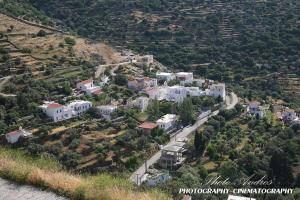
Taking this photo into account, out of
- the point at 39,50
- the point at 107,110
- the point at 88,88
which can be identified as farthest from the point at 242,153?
the point at 39,50

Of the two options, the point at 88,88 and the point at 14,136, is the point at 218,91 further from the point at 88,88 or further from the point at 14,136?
the point at 14,136

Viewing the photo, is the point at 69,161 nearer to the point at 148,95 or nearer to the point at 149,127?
the point at 149,127

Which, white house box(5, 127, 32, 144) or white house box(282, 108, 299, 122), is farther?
white house box(282, 108, 299, 122)

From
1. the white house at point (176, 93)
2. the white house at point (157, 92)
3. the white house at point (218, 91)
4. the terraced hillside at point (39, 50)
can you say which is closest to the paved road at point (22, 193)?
the white house at point (157, 92)

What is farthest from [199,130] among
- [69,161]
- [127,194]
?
[127,194]

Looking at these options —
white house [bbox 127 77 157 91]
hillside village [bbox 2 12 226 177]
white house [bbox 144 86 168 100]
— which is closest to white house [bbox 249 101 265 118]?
hillside village [bbox 2 12 226 177]

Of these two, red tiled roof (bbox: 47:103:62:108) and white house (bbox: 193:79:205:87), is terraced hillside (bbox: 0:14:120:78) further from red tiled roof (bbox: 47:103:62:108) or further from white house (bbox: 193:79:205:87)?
white house (bbox: 193:79:205:87)
